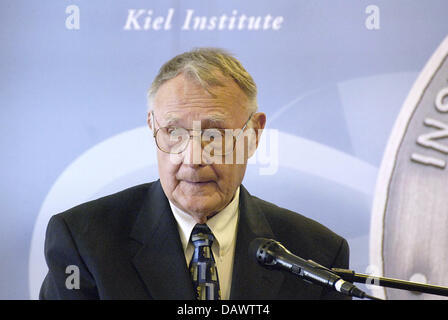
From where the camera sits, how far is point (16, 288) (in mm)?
2553

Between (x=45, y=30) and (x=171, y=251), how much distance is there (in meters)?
1.26

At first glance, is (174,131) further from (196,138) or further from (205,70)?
(205,70)

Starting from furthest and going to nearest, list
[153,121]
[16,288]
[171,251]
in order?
1. [16,288]
2. [153,121]
3. [171,251]

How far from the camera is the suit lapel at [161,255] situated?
1.91m

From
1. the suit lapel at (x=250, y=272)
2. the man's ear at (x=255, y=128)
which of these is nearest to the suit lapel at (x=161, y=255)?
the suit lapel at (x=250, y=272)

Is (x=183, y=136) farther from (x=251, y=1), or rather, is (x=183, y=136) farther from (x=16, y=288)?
(x=16, y=288)

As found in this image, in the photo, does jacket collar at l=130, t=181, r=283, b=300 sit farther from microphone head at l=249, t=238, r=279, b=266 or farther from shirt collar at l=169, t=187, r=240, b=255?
microphone head at l=249, t=238, r=279, b=266

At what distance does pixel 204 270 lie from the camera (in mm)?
1963

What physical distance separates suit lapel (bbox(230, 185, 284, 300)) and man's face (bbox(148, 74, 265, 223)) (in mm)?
132

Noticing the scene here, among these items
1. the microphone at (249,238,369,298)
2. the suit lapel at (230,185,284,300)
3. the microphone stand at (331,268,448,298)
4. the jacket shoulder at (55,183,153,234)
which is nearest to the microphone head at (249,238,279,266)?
the microphone at (249,238,369,298)

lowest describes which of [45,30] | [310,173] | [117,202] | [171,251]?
[171,251]

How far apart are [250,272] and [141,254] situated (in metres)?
0.38

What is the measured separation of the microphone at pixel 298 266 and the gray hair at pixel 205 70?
0.73 meters
